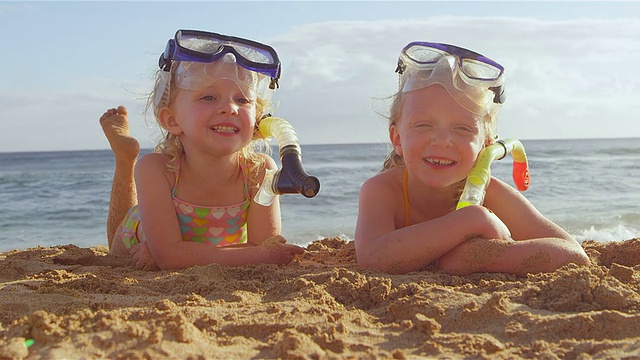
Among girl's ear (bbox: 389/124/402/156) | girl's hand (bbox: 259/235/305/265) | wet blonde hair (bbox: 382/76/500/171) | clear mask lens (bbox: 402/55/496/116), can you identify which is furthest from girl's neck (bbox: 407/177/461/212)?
girl's hand (bbox: 259/235/305/265)

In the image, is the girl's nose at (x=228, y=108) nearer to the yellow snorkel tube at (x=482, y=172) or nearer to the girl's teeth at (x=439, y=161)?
the girl's teeth at (x=439, y=161)

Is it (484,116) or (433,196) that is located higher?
(484,116)

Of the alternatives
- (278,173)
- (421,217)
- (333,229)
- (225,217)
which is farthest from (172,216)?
(333,229)

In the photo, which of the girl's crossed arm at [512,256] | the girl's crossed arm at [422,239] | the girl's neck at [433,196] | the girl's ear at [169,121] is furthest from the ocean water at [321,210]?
the girl's ear at [169,121]

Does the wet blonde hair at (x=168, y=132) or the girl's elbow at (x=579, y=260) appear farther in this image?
the wet blonde hair at (x=168, y=132)

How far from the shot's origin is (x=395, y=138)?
3.72m

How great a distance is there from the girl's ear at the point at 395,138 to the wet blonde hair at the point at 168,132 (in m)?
0.86

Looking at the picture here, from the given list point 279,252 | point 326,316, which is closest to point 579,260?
point 326,316

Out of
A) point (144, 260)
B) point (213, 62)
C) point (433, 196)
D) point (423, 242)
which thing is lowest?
point (144, 260)

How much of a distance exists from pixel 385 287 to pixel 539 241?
3.17 feet

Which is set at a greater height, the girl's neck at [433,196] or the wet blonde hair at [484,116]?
the wet blonde hair at [484,116]

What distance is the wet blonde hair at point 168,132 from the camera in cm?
402

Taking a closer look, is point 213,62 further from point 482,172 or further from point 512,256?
point 512,256

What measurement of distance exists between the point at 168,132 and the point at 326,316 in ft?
7.71
